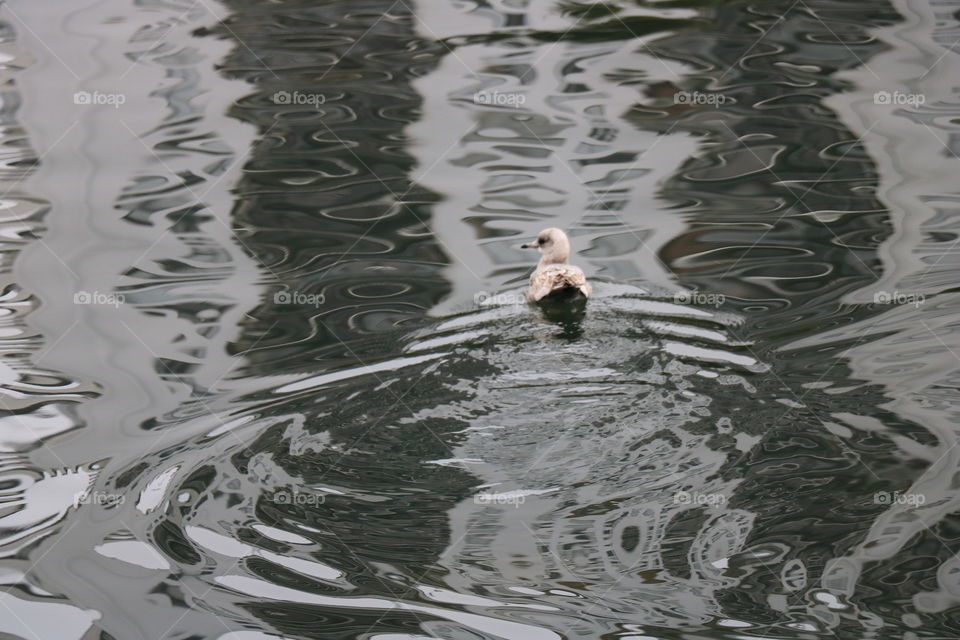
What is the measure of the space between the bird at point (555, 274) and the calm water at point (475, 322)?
0.18 meters

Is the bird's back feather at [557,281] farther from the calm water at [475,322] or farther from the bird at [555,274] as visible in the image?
the calm water at [475,322]

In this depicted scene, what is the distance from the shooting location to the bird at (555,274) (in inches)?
298

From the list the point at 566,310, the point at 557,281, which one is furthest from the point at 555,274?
the point at 566,310

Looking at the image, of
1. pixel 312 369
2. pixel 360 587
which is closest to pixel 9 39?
pixel 312 369

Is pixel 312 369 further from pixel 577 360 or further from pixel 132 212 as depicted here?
pixel 132 212

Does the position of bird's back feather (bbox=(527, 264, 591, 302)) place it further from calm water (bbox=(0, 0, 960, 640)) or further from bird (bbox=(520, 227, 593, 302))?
calm water (bbox=(0, 0, 960, 640))

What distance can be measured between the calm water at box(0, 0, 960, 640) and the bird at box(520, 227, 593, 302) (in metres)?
0.18

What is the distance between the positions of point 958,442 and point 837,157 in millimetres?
3954

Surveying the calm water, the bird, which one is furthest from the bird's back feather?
the calm water

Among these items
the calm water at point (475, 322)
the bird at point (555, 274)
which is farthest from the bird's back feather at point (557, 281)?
the calm water at point (475, 322)

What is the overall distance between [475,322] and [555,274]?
598 mm

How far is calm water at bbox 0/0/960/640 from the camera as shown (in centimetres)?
514

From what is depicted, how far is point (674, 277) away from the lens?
7.90 meters

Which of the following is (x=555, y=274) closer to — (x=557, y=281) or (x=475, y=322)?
(x=557, y=281)
